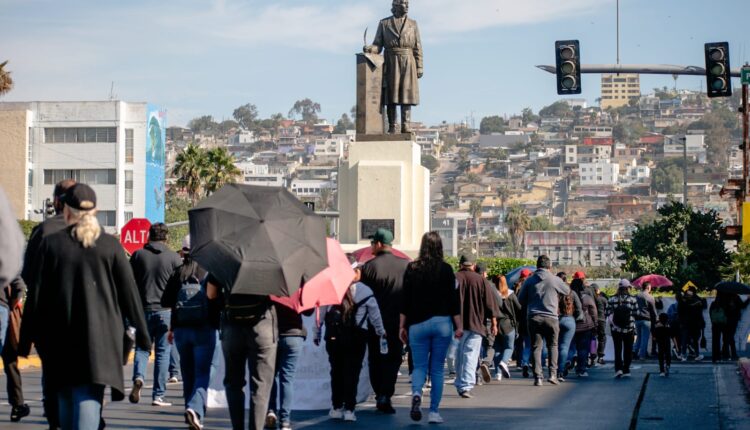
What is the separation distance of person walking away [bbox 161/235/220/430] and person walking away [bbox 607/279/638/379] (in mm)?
9219

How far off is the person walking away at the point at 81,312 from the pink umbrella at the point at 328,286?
10.8 feet

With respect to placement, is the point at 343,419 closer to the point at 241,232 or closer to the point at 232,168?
the point at 241,232

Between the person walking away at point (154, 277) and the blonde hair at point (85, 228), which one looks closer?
the blonde hair at point (85, 228)

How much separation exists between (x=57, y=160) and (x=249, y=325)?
92.5m

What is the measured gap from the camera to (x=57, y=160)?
99.8 m

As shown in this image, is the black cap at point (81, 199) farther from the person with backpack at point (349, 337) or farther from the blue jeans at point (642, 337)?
the blue jeans at point (642, 337)

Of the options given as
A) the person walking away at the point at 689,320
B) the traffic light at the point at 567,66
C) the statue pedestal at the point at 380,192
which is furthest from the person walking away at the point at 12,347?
the person walking away at the point at 689,320

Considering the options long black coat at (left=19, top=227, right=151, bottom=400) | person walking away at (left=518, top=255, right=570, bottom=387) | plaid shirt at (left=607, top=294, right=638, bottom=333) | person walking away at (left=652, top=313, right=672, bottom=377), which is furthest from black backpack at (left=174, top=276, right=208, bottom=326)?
person walking away at (left=652, top=313, right=672, bottom=377)

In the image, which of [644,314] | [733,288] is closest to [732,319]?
[733,288]

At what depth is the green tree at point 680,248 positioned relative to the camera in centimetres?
9031

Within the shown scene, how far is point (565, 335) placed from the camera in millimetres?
19672

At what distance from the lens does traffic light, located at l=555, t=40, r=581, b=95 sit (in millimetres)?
20719

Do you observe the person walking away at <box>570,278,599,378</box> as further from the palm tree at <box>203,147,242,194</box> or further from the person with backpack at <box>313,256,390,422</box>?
the palm tree at <box>203,147,242,194</box>

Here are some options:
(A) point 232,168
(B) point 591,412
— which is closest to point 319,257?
(B) point 591,412
